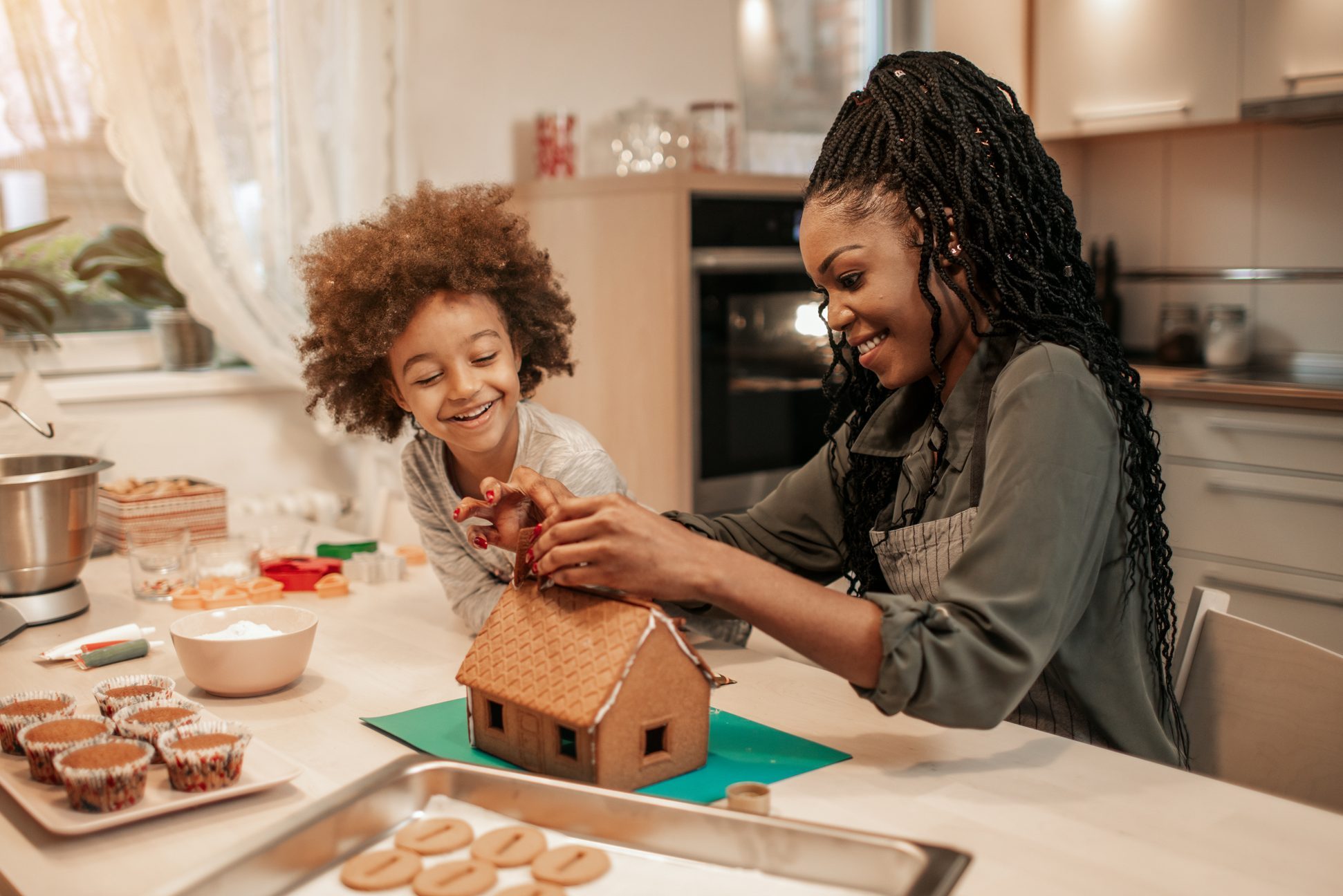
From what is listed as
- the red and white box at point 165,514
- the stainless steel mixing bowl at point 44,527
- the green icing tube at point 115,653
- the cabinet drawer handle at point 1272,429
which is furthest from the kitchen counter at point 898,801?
the cabinet drawer handle at point 1272,429

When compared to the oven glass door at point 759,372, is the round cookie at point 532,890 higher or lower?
lower

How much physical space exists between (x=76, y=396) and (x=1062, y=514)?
7.99 ft

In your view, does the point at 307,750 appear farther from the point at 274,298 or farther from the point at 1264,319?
the point at 1264,319

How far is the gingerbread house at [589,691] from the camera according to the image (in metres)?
1.00

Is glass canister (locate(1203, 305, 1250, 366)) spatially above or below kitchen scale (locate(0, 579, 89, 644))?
above

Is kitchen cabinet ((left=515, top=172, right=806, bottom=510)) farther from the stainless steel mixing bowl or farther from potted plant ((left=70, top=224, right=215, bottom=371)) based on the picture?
the stainless steel mixing bowl

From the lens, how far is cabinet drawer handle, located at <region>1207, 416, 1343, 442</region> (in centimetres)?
261

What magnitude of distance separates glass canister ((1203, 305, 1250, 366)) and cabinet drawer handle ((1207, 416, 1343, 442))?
47 centimetres

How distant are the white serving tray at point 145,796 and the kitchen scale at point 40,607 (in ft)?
1.70

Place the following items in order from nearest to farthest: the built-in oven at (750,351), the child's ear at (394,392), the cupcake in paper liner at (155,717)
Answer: the cupcake in paper liner at (155,717), the child's ear at (394,392), the built-in oven at (750,351)

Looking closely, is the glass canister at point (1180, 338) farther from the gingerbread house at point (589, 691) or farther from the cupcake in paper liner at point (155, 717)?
the cupcake in paper liner at point (155, 717)

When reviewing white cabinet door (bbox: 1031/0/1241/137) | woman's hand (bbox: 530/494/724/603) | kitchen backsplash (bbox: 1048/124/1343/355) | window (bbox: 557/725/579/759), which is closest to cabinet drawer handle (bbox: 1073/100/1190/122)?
white cabinet door (bbox: 1031/0/1241/137)

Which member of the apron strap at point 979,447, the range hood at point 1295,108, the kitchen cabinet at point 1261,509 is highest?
the range hood at point 1295,108

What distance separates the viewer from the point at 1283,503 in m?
2.71
